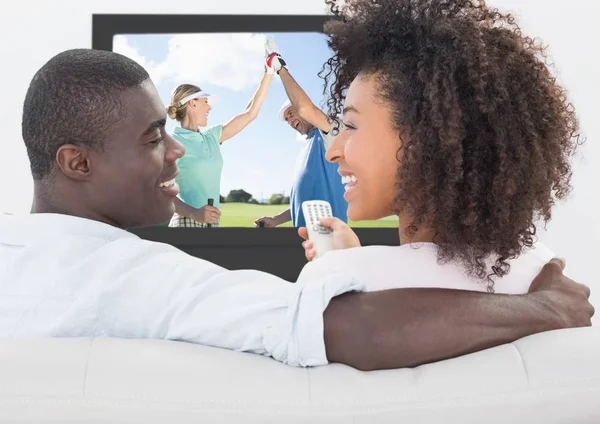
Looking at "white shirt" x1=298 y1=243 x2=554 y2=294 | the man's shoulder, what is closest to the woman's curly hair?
"white shirt" x1=298 y1=243 x2=554 y2=294

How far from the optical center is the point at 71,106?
125cm

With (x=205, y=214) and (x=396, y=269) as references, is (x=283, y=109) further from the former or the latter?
(x=396, y=269)

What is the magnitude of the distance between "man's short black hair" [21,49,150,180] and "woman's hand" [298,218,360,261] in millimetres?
496

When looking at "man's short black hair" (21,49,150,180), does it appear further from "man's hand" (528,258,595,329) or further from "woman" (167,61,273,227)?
"woman" (167,61,273,227)

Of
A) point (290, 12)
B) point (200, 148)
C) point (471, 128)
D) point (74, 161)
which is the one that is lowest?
point (200, 148)

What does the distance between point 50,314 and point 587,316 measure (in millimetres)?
665

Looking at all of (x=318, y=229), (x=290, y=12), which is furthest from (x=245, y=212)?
(x=318, y=229)

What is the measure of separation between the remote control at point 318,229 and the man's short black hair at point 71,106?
1.83 ft

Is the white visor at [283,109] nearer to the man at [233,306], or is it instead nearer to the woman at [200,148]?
the woman at [200,148]

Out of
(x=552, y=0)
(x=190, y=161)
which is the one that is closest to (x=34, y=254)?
(x=190, y=161)

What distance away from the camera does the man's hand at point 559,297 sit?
0.96 m

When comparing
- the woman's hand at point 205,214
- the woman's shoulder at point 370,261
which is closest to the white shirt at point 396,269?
the woman's shoulder at point 370,261

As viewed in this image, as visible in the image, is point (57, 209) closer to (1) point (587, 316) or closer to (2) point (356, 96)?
(2) point (356, 96)

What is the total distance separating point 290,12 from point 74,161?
105 inches
